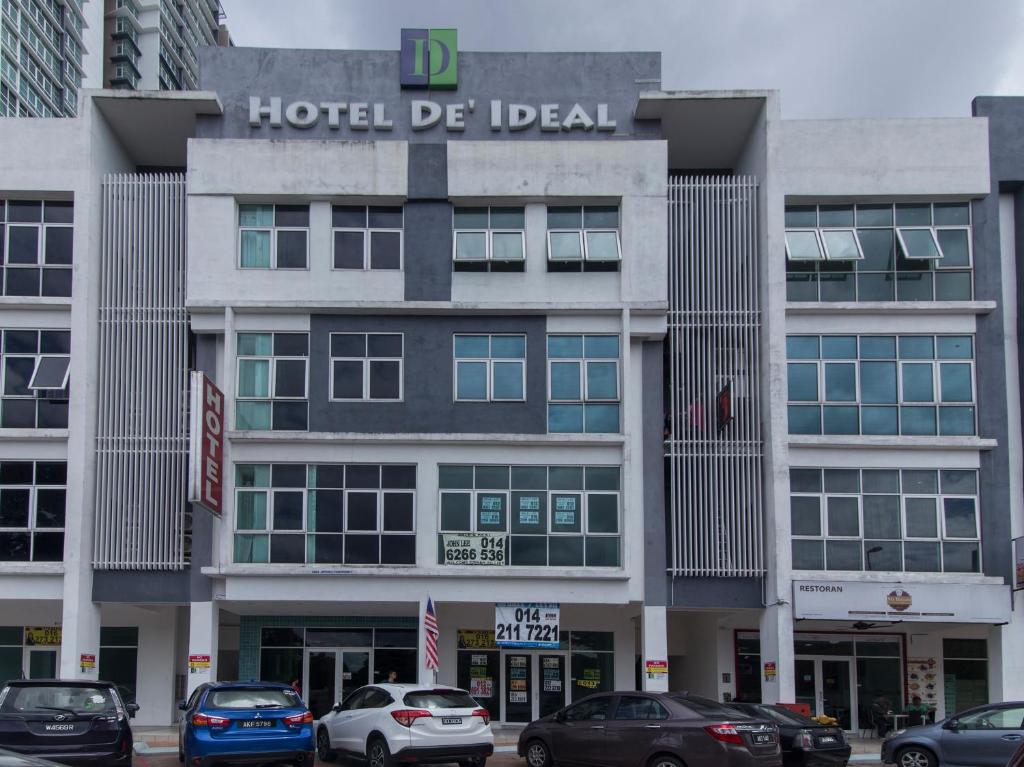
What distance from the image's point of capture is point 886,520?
91.7 ft

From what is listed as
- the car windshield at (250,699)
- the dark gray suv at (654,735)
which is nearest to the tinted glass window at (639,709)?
the dark gray suv at (654,735)

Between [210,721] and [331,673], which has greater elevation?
[210,721]

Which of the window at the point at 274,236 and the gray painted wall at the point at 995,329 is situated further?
the window at the point at 274,236

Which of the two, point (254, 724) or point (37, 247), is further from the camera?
point (37, 247)

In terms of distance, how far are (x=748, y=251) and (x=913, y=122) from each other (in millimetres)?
4734

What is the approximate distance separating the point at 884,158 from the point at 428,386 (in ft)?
38.1

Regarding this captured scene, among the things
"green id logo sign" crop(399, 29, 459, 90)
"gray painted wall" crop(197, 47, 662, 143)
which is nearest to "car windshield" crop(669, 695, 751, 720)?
"gray painted wall" crop(197, 47, 662, 143)

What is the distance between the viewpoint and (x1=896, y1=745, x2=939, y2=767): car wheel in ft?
67.5

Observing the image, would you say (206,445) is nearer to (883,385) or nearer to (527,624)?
(527,624)

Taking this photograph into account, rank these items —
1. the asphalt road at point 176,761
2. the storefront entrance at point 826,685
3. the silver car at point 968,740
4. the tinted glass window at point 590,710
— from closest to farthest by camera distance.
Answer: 1. the tinted glass window at point 590,710
2. the silver car at point 968,740
3. the asphalt road at point 176,761
4. the storefront entrance at point 826,685

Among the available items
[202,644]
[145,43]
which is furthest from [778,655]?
[145,43]

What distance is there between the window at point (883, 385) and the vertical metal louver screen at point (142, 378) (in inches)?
549

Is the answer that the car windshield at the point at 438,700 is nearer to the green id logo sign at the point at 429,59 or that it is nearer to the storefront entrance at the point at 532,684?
the storefront entrance at the point at 532,684

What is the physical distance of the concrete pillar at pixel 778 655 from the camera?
26734 mm
